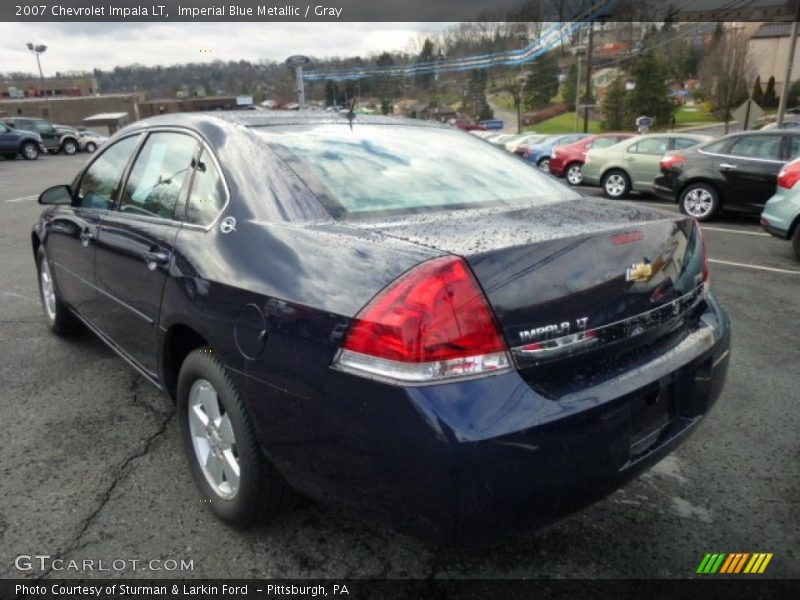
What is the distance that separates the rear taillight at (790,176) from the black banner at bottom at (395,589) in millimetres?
6259

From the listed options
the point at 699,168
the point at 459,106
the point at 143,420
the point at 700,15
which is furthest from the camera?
the point at 459,106

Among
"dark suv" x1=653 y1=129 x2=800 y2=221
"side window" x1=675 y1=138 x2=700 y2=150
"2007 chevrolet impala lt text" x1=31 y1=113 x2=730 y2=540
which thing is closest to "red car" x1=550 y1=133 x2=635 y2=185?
"side window" x1=675 y1=138 x2=700 y2=150

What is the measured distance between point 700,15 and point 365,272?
26.9 meters

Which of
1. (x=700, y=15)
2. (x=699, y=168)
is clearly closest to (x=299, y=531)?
(x=699, y=168)

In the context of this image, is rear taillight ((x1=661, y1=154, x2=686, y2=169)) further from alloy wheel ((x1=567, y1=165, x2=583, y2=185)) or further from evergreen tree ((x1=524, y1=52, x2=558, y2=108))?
evergreen tree ((x1=524, y1=52, x2=558, y2=108))

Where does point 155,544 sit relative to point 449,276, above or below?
below

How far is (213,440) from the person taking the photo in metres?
2.45

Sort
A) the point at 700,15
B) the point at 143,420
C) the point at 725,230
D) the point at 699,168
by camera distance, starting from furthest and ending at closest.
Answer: the point at 700,15 < the point at 699,168 < the point at 725,230 < the point at 143,420

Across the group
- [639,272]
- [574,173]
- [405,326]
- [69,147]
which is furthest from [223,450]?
[69,147]

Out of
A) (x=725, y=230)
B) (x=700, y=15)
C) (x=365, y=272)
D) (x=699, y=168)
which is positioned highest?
(x=700, y=15)

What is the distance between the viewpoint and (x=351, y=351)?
5.74 feet

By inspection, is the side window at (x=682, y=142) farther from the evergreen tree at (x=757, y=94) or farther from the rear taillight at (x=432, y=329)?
the evergreen tree at (x=757, y=94)

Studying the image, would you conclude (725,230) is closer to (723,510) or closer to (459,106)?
(723,510)

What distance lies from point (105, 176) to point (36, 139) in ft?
89.0
